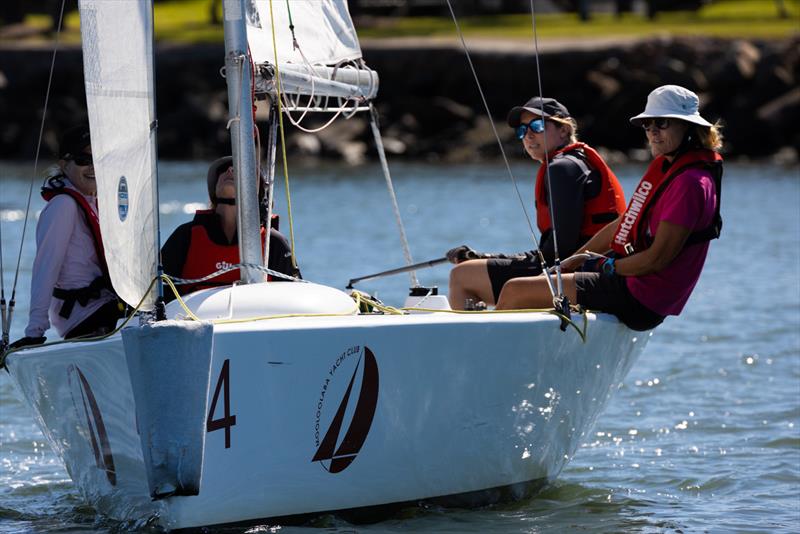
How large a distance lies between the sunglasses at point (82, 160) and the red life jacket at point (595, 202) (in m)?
2.13

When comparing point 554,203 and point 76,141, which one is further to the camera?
point 554,203

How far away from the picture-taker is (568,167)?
21.4 ft

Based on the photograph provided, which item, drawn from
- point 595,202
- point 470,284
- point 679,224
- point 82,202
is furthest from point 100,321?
point 679,224

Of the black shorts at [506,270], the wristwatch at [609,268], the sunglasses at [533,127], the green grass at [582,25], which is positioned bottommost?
the black shorts at [506,270]

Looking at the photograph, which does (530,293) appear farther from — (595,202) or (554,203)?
(595,202)

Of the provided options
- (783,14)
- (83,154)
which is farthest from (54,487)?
(783,14)

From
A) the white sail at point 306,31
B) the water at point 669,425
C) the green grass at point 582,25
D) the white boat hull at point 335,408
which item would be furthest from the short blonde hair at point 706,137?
the green grass at point 582,25

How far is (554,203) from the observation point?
21.7 ft

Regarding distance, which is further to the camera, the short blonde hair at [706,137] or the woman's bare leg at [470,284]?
the woman's bare leg at [470,284]

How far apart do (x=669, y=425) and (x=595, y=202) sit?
2.36m

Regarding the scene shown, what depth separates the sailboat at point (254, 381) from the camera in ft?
16.0

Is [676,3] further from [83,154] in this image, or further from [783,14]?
[83,154]

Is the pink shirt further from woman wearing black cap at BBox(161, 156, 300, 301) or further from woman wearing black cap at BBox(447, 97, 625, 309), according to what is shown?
woman wearing black cap at BBox(161, 156, 300, 301)

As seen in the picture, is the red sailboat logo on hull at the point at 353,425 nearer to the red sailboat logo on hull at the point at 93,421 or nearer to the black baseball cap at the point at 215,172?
the red sailboat logo on hull at the point at 93,421
